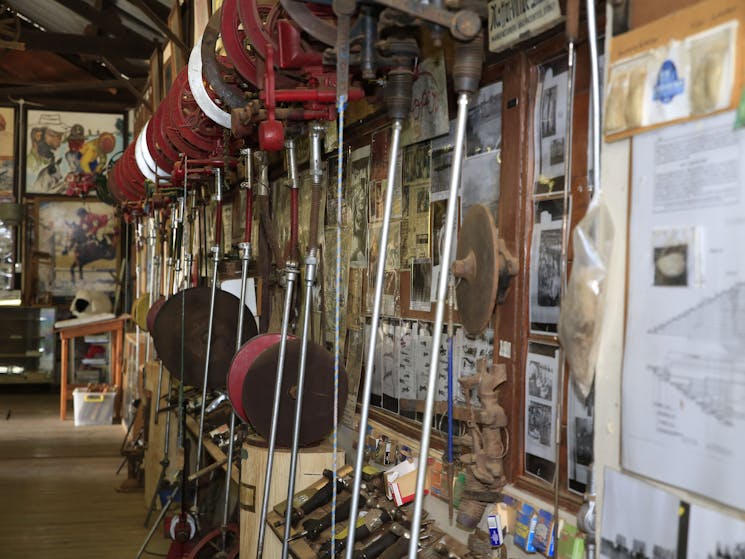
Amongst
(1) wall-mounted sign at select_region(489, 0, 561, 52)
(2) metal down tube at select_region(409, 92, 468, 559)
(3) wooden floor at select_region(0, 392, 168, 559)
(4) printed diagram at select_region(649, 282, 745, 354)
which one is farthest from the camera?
(3) wooden floor at select_region(0, 392, 168, 559)

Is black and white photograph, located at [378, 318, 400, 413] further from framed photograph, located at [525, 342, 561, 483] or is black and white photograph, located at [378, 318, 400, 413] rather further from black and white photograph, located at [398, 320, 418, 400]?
framed photograph, located at [525, 342, 561, 483]

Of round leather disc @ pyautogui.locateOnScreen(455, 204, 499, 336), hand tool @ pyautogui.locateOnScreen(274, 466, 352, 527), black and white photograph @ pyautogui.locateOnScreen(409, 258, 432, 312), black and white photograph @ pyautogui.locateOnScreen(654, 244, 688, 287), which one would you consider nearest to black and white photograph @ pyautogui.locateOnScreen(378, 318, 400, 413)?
black and white photograph @ pyautogui.locateOnScreen(409, 258, 432, 312)

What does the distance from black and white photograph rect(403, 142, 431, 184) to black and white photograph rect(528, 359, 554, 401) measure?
0.93 meters

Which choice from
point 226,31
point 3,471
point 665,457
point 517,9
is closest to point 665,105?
point 665,457

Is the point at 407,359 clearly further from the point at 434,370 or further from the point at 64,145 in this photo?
the point at 64,145

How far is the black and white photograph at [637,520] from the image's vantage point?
164cm

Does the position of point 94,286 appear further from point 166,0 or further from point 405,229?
point 405,229

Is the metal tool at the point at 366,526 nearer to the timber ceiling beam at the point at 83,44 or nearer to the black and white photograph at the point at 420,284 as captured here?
the black and white photograph at the point at 420,284

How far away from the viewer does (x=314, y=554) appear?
10.2 ft

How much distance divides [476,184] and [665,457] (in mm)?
1260

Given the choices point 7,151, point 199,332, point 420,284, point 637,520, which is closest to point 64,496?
point 199,332

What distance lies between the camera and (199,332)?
17.1ft

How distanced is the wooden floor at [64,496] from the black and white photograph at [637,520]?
14.7 ft

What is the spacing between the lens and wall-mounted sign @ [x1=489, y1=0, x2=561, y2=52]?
85.7 inches
